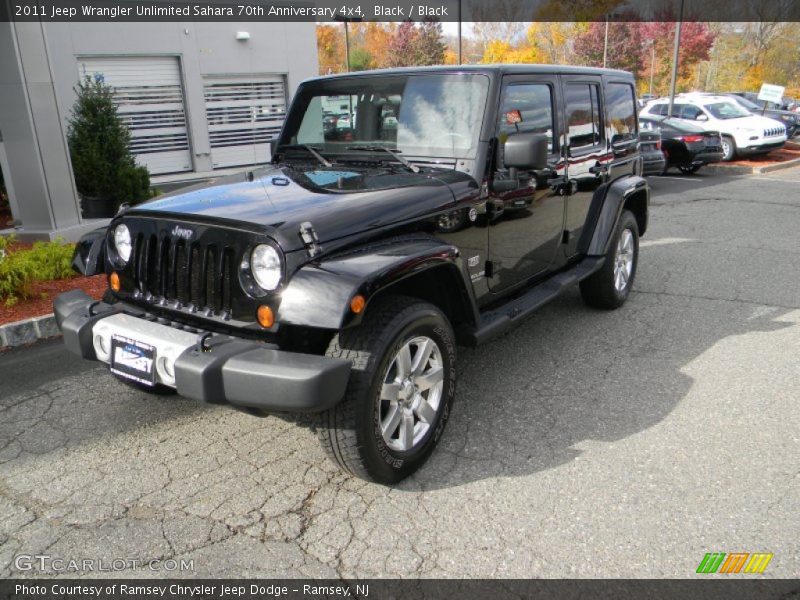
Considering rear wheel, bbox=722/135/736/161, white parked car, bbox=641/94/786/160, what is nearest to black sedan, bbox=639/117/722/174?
white parked car, bbox=641/94/786/160

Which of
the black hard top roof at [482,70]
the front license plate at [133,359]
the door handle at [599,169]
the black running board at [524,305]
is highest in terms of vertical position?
the black hard top roof at [482,70]

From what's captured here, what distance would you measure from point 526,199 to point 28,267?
4.27 metres

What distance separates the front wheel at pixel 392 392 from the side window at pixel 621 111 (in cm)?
302

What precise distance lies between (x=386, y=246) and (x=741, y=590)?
1945mm

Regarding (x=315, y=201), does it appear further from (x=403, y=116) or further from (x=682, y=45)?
(x=682, y=45)

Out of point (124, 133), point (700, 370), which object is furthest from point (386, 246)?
point (124, 133)

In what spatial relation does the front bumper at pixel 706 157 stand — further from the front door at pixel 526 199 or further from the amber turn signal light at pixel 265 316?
the amber turn signal light at pixel 265 316

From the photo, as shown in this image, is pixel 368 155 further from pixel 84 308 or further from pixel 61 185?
pixel 61 185

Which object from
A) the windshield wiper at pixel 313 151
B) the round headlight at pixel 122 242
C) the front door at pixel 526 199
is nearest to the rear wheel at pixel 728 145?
the front door at pixel 526 199

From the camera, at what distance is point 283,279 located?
8.63 feet

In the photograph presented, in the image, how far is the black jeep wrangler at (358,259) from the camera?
102 inches

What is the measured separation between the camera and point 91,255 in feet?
11.3

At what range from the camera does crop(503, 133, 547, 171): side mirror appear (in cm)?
345

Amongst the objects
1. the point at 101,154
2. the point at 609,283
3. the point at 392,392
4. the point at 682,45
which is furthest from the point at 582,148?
the point at 682,45
